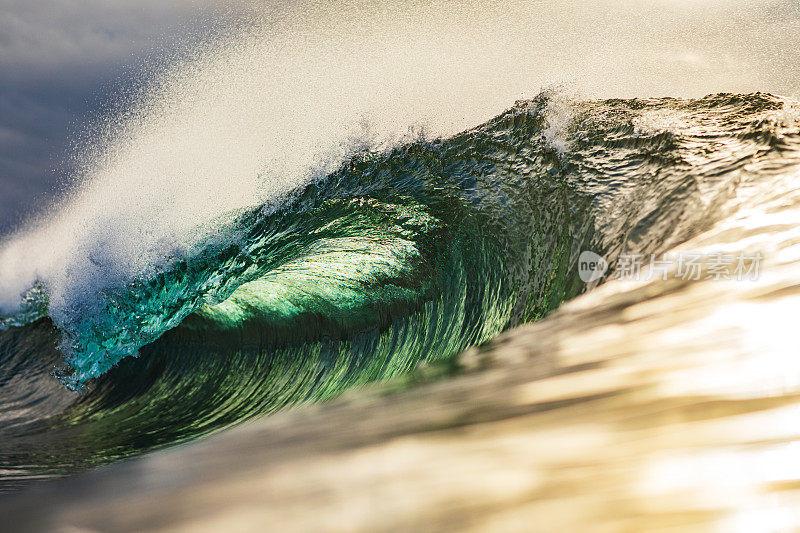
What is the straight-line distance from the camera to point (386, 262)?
2.69 m

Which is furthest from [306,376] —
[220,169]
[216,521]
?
[216,521]

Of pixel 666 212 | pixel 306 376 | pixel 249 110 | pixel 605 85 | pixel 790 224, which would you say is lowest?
pixel 306 376

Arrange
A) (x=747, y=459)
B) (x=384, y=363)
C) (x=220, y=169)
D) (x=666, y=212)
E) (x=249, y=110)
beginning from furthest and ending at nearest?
(x=249, y=110) → (x=220, y=169) → (x=384, y=363) → (x=666, y=212) → (x=747, y=459)

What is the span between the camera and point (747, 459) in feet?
1.81

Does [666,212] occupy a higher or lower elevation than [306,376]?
higher

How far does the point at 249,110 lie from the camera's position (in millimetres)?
3258

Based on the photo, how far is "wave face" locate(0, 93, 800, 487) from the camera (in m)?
2.08

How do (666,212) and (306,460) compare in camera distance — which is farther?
(666,212)

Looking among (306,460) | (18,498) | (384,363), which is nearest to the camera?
(306,460)

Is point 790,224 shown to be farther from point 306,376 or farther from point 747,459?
point 306,376

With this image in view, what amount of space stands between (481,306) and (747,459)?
5.80ft

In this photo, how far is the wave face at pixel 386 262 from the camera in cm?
208

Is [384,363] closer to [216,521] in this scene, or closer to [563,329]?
[563,329]

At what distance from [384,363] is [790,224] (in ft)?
4.85
